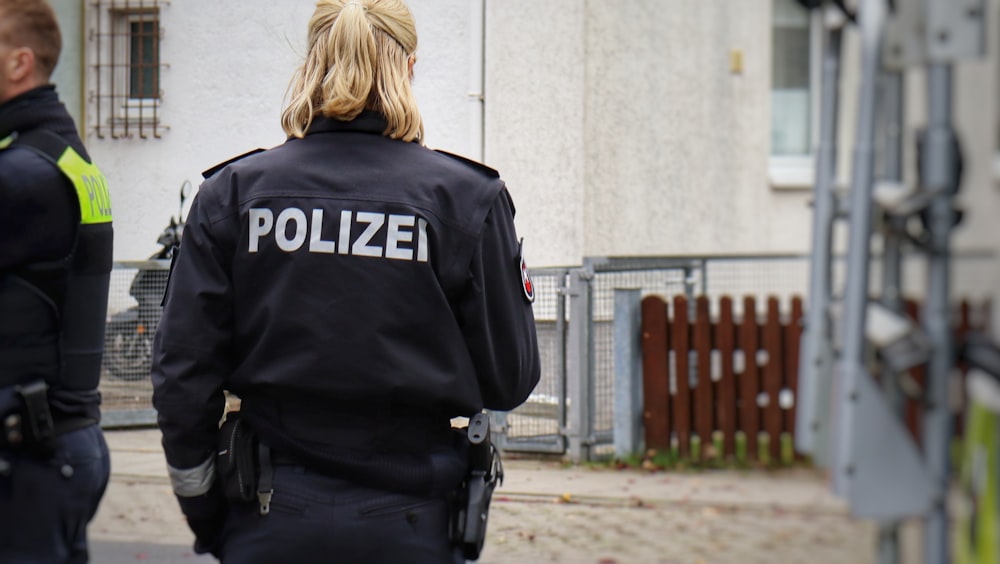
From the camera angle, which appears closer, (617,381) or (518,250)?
(518,250)

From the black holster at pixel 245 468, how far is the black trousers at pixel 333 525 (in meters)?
0.02

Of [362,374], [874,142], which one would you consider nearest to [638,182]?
[362,374]

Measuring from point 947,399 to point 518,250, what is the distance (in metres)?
1.25

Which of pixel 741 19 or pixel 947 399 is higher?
pixel 741 19

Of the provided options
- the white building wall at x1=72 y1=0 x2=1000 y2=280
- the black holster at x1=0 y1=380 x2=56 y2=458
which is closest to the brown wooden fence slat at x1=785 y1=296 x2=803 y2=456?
the white building wall at x1=72 y1=0 x2=1000 y2=280

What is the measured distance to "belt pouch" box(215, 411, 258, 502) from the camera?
7.14 feet

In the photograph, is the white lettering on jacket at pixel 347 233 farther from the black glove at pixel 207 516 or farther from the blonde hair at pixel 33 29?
the blonde hair at pixel 33 29

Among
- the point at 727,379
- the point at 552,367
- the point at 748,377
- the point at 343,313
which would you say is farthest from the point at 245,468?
the point at 552,367

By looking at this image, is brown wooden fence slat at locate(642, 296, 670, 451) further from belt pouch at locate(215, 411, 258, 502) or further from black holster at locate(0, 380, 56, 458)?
black holster at locate(0, 380, 56, 458)

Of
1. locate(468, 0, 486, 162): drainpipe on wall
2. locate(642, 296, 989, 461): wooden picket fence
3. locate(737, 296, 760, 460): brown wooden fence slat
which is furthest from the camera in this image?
locate(468, 0, 486, 162): drainpipe on wall

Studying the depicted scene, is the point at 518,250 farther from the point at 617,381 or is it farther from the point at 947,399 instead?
the point at 617,381

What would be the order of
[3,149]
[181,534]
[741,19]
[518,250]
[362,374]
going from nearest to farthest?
[741,19] → [362,374] → [518,250] → [3,149] → [181,534]

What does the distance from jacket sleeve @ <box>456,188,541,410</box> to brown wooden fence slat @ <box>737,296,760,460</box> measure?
0.71 meters

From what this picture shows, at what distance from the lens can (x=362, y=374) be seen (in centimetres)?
210
